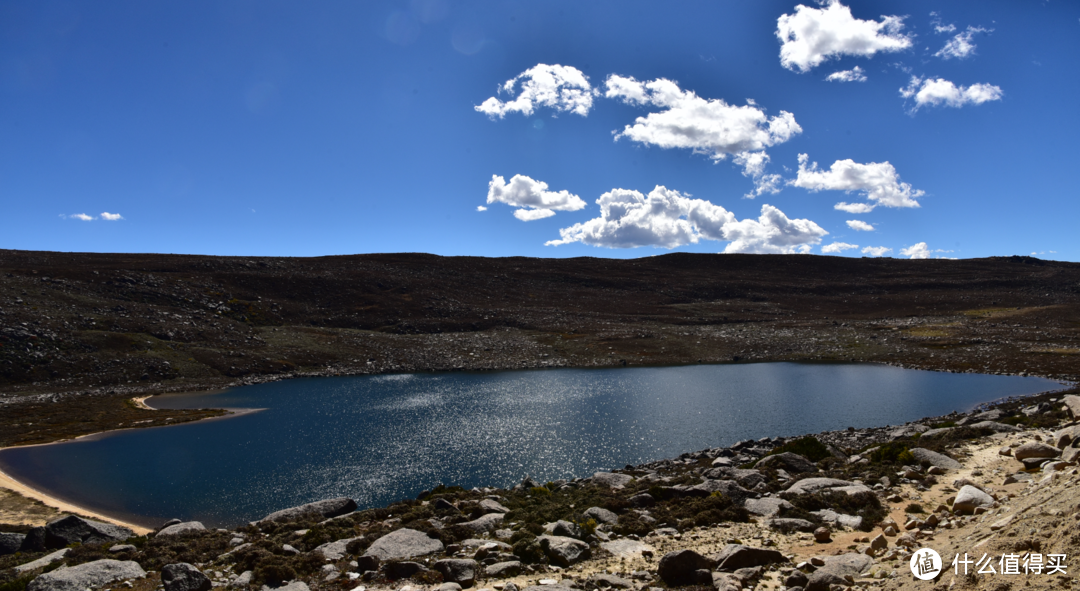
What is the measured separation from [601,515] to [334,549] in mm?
8469

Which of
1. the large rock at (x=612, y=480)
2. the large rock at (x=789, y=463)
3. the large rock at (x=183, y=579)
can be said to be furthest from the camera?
the large rock at (x=612, y=480)

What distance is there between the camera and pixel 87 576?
13969 mm

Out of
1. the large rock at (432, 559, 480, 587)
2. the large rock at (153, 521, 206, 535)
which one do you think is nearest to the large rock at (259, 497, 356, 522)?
the large rock at (153, 521, 206, 535)

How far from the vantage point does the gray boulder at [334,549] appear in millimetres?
15641

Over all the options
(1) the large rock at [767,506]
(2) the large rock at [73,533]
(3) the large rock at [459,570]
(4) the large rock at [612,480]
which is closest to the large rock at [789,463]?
(1) the large rock at [767,506]

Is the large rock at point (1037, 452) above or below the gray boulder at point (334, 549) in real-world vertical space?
above

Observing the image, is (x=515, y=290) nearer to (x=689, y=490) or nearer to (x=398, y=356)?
(x=398, y=356)

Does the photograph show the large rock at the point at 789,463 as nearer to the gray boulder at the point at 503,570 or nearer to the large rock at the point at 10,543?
the gray boulder at the point at 503,570

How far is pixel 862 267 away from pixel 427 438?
17443 centimetres

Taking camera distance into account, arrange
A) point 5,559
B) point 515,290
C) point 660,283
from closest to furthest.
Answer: point 5,559
point 515,290
point 660,283

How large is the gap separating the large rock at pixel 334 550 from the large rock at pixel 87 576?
4513 mm

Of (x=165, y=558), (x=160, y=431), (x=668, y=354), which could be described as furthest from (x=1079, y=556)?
(x=668, y=354)

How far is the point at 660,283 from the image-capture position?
6152 inches

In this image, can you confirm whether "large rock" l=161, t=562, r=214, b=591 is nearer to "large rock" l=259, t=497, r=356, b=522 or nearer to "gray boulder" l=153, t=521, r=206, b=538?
"gray boulder" l=153, t=521, r=206, b=538
